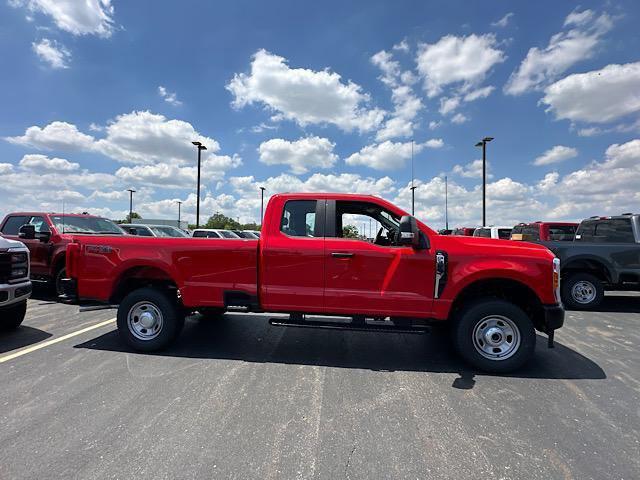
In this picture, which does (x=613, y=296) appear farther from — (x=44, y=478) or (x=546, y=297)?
(x=44, y=478)

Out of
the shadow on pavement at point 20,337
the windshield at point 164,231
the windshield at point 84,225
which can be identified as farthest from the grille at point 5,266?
the windshield at point 164,231

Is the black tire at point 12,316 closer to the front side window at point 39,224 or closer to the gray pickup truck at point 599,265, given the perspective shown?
the front side window at point 39,224

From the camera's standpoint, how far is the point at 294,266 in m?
4.43

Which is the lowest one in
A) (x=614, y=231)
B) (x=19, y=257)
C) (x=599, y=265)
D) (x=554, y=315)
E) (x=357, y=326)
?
(x=357, y=326)

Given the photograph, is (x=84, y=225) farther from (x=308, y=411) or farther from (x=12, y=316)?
(x=308, y=411)

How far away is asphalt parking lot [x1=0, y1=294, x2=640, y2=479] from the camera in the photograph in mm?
2506

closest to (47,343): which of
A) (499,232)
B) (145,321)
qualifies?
(145,321)

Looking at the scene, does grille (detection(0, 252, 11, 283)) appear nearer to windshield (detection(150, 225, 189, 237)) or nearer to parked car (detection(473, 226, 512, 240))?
windshield (detection(150, 225, 189, 237))

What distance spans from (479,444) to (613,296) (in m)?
9.75

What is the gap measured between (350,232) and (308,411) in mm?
2288

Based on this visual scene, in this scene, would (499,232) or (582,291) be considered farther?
(499,232)

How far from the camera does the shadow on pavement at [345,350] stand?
4.32 m

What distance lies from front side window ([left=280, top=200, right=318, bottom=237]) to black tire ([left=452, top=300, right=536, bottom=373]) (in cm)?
210

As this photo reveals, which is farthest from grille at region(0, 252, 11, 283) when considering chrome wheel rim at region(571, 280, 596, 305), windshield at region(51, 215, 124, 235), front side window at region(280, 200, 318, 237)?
chrome wheel rim at region(571, 280, 596, 305)
